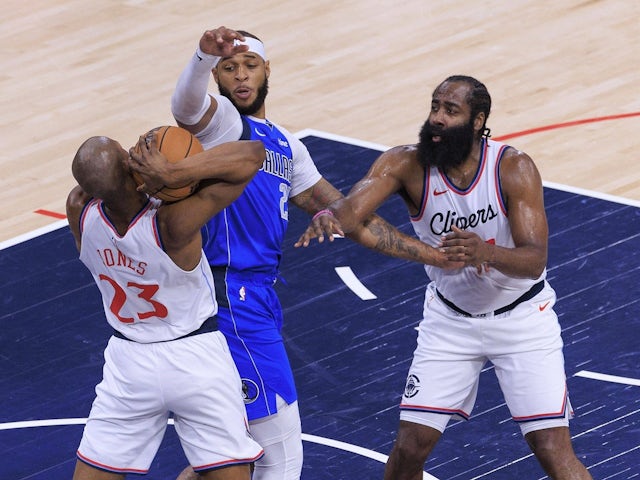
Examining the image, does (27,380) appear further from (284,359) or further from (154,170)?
(154,170)

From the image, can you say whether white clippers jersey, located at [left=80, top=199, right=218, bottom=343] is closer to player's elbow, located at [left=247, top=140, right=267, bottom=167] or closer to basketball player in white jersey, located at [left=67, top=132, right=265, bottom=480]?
basketball player in white jersey, located at [left=67, top=132, right=265, bottom=480]

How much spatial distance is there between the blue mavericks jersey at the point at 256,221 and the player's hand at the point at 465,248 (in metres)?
0.81

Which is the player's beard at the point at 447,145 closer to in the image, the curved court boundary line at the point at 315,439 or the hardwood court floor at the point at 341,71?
the curved court boundary line at the point at 315,439

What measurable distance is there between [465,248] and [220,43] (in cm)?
140

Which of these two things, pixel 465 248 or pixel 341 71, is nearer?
pixel 465 248

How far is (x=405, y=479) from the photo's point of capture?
7367mm

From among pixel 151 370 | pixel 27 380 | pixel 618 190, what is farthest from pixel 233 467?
pixel 618 190

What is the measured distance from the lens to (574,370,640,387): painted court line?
888cm

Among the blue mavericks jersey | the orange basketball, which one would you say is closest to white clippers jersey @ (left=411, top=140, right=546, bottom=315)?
the blue mavericks jersey

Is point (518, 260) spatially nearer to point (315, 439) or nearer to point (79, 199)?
point (79, 199)

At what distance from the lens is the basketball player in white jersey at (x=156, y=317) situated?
6.30m

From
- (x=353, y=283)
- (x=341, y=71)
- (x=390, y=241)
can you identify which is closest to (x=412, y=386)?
(x=390, y=241)

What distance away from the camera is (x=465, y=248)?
22.2 feet

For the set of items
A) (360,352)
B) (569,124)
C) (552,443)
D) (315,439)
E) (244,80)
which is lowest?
(315,439)
